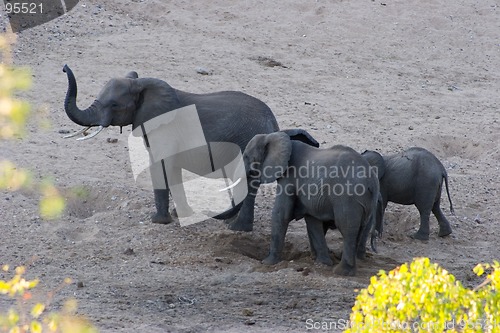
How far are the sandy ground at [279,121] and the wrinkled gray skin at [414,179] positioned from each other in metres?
0.34

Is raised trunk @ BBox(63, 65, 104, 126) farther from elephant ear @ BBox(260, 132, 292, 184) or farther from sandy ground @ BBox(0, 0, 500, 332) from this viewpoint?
elephant ear @ BBox(260, 132, 292, 184)

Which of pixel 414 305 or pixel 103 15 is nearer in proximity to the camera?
pixel 414 305

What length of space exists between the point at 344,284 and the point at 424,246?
4.97 ft

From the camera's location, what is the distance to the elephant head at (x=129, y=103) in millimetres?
9203

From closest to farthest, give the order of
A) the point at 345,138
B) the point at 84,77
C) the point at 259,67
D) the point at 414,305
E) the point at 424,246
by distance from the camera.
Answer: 1. the point at 414,305
2. the point at 424,246
3. the point at 345,138
4. the point at 84,77
5. the point at 259,67

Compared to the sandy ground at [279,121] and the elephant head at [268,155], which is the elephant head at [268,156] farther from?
the sandy ground at [279,121]

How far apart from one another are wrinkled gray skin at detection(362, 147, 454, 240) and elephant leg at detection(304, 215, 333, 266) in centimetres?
95

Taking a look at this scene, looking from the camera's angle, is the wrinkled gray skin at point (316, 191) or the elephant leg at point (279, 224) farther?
the elephant leg at point (279, 224)

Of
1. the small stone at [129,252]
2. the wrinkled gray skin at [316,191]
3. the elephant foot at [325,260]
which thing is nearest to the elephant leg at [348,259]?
the wrinkled gray skin at [316,191]

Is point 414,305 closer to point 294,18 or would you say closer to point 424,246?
point 424,246

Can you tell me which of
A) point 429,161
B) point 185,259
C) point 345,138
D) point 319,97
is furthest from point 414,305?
point 319,97

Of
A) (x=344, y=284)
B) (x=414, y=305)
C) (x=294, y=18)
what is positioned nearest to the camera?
(x=414, y=305)

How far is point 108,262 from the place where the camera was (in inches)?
337

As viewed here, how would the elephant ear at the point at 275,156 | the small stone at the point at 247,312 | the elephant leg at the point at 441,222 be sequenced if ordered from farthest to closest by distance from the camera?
the elephant leg at the point at 441,222, the elephant ear at the point at 275,156, the small stone at the point at 247,312
